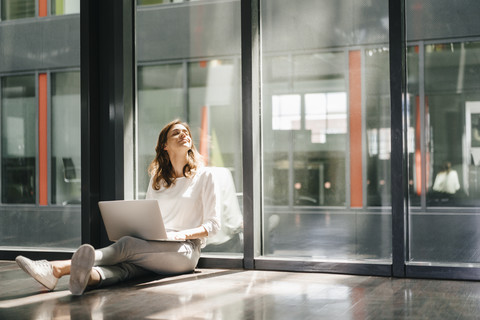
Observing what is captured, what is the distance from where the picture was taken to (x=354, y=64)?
4.48 meters

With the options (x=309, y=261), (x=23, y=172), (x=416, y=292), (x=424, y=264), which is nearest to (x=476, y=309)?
(x=416, y=292)

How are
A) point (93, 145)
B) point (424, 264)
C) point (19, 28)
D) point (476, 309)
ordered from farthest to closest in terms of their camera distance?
1. point (19, 28)
2. point (93, 145)
3. point (424, 264)
4. point (476, 309)

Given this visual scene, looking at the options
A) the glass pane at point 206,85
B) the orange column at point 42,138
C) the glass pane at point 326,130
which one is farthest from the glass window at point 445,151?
the orange column at point 42,138

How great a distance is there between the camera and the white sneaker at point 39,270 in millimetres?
3596

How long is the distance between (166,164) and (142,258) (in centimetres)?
77

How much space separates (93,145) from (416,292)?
289cm

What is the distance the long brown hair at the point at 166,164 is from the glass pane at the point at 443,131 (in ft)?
5.16

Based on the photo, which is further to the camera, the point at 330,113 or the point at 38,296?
the point at 330,113

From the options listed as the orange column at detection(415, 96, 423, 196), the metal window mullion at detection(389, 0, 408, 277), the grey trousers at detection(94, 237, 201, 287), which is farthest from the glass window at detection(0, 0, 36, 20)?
the orange column at detection(415, 96, 423, 196)

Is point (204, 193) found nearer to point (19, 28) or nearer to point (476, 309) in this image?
point (476, 309)

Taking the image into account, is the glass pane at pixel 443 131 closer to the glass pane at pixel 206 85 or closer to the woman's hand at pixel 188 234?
the glass pane at pixel 206 85

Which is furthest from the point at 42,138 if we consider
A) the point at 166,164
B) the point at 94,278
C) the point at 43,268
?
the point at 94,278

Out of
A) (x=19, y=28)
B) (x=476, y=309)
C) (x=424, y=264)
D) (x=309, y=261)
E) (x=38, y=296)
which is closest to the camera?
(x=476, y=309)

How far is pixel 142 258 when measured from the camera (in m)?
4.05
